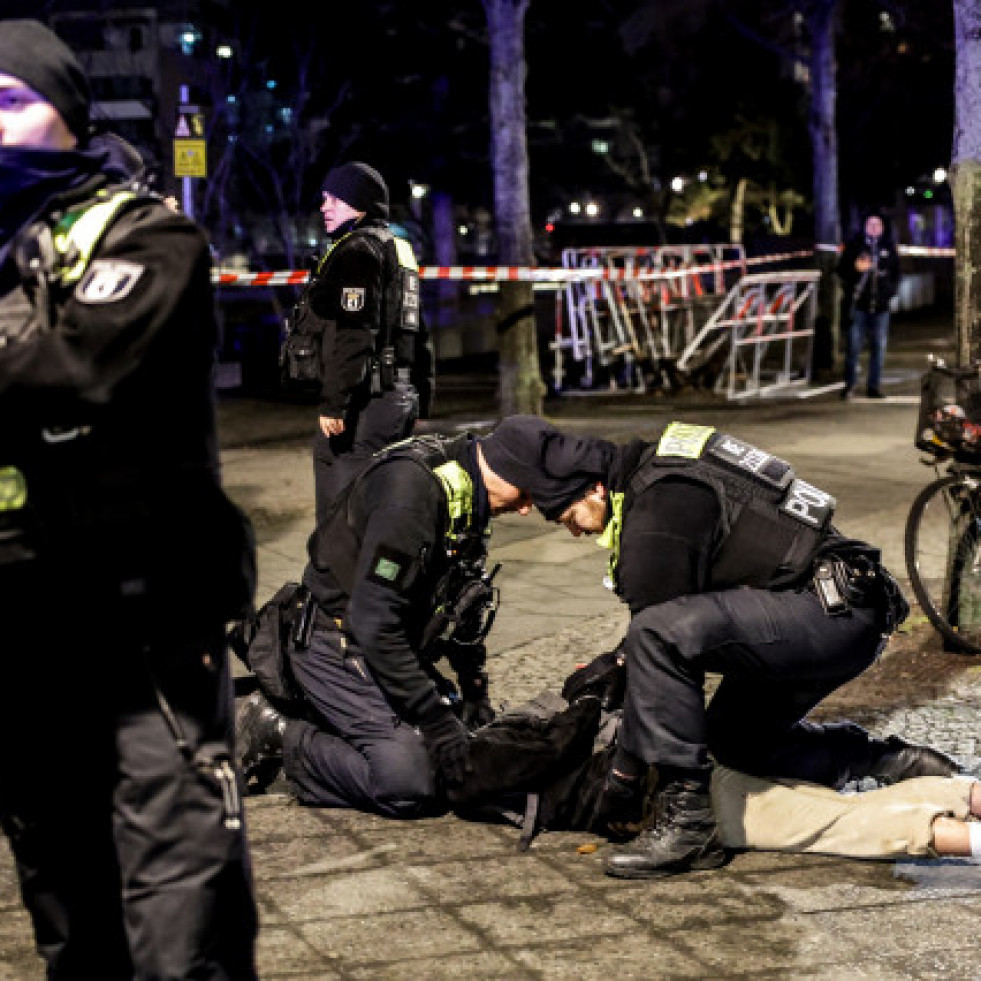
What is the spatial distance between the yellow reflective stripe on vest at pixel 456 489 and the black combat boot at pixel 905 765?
1.34m

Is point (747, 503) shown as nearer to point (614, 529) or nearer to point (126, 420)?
point (614, 529)

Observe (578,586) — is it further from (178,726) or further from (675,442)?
(178,726)

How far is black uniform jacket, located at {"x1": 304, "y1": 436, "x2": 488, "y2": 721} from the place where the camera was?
4797mm

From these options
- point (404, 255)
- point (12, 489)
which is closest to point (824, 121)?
point (404, 255)

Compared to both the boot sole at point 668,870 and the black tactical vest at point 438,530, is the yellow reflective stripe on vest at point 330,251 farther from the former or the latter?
the boot sole at point 668,870

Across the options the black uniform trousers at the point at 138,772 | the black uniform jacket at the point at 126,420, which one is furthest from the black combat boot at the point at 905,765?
the black uniform jacket at the point at 126,420

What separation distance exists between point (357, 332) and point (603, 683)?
8.39 feet

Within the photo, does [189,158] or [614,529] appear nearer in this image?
[614,529]

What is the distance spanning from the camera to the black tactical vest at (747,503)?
4.57m

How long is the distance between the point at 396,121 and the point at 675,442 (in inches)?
1187

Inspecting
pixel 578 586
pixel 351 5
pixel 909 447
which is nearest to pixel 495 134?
pixel 909 447

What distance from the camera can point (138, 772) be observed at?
9.07 feet

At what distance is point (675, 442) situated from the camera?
15.2 ft

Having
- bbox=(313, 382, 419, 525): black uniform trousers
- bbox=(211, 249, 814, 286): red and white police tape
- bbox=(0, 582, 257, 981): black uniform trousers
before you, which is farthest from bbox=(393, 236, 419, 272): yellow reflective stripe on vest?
bbox=(0, 582, 257, 981): black uniform trousers
